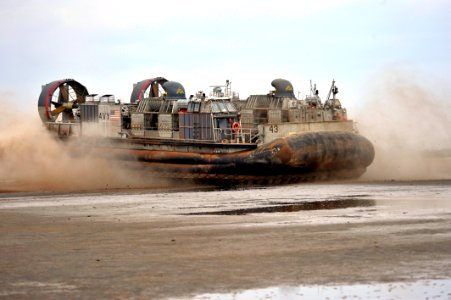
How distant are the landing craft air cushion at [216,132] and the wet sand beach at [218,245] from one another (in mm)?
6572

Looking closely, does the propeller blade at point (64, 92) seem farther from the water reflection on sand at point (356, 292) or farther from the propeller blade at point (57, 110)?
the water reflection on sand at point (356, 292)

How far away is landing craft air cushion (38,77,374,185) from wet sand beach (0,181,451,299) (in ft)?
21.6

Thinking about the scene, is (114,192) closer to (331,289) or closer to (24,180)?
(24,180)

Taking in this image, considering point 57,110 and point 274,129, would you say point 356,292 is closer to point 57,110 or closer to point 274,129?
point 274,129

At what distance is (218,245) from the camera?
11977 millimetres

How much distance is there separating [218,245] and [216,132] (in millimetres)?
17253

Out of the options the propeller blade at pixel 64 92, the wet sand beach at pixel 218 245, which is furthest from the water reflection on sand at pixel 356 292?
the propeller blade at pixel 64 92

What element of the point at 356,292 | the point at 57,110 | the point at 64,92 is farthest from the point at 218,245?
the point at 64,92

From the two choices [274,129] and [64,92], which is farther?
[64,92]

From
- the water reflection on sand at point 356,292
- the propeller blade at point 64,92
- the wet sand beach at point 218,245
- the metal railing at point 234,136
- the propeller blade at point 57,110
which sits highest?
the propeller blade at point 64,92

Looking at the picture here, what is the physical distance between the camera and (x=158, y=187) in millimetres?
28312

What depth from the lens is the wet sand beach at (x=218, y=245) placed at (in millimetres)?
9281

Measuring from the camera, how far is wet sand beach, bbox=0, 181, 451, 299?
9281 millimetres

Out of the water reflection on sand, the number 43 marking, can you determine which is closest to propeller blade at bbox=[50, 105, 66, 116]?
the number 43 marking
